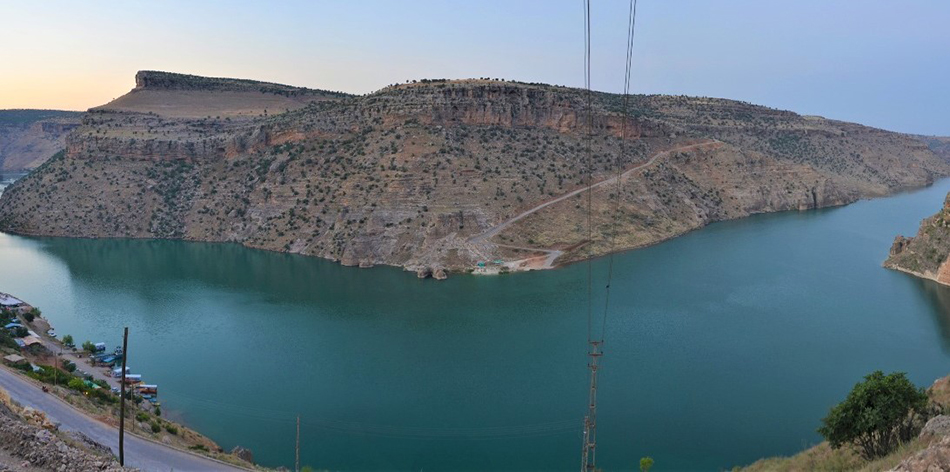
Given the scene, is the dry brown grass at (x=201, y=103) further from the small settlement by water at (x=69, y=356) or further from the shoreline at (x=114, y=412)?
the shoreline at (x=114, y=412)

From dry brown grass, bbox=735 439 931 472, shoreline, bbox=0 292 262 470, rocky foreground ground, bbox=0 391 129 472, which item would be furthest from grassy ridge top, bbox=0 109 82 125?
dry brown grass, bbox=735 439 931 472

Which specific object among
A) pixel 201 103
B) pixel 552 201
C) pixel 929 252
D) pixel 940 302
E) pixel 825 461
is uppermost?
pixel 201 103

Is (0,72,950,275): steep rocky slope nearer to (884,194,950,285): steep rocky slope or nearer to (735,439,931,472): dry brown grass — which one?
(884,194,950,285): steep rocky slope

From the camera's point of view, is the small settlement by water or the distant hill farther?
the distant hill

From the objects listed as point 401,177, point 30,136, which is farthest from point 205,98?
point 30,136

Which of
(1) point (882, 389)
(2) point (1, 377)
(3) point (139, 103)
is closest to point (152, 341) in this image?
(2) point (1, 377)

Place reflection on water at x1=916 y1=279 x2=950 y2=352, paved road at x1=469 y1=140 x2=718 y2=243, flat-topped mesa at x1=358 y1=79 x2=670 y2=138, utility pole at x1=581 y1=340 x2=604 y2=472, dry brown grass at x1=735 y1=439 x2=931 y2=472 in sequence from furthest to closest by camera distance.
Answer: flat-topped mesa at x1=358 y1=79 x2=670 y2=138 < paved road at x1=469 y1=140 x2=718 y2=243 < reflection on water at x1=916 y1=279 x2=950 y2=352 < utility pole at x1=581 y1=340 x2=604 y2=472 < dry brown grass at x1=735 y1=439 x2=931 y2=472

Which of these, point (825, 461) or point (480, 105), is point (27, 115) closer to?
point (480, 105)
